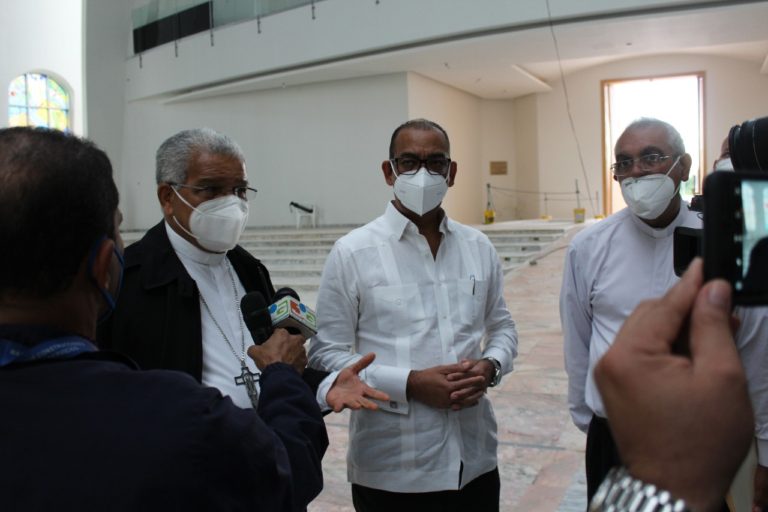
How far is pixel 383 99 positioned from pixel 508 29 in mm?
4006

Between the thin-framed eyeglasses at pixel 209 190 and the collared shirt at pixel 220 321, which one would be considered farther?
the thin-framed eyeglasses at pixel 209 190

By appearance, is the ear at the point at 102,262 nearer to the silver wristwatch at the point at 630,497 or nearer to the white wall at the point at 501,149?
the silver wristwatch at the point at 630,497

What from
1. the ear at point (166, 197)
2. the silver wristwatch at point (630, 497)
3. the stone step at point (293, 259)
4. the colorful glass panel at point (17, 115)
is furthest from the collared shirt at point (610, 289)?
the colorful glass panel at point (17, 115)

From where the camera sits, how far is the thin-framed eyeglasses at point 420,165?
234 centimetres

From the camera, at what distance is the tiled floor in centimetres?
317

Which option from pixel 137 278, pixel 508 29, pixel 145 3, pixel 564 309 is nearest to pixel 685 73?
pixel 508 29

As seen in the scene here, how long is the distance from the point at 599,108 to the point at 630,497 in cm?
1818

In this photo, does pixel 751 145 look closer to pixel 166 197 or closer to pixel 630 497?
pixel 630 497

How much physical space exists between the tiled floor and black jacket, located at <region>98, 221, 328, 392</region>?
5.65 ft

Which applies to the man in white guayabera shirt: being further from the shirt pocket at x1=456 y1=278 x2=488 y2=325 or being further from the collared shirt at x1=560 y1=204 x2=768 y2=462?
the collared shirt at x1=560 y1=204 x2=768 y2=462

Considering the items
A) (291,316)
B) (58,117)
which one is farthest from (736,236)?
(58,117)

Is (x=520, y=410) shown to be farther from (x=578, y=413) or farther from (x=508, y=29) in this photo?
(x=508, y=29)

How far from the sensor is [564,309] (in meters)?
2.42

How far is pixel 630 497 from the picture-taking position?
64 centimetres
